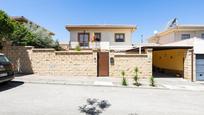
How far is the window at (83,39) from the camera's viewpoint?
82.6 ft

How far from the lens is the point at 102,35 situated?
25.1m

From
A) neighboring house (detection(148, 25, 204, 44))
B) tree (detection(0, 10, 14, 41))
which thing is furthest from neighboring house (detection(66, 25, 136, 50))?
tree (detection(0, 10, 14, 41))

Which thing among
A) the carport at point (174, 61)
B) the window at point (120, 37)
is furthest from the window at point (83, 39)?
the carport at point (174, 61)

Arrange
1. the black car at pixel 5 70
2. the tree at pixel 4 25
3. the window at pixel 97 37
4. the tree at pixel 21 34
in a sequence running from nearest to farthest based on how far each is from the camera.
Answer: the black car at pixel 5 70, the tree at pixel 4 25, the tree at pixel 21 34, the window at pixel 97 37

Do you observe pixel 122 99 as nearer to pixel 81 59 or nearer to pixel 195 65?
pixel 81 59

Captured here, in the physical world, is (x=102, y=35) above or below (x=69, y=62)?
above

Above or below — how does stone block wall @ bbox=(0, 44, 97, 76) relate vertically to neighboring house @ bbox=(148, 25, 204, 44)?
below

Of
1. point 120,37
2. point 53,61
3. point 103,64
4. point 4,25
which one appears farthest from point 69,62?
point 120,37

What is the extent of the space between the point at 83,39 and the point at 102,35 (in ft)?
8.40

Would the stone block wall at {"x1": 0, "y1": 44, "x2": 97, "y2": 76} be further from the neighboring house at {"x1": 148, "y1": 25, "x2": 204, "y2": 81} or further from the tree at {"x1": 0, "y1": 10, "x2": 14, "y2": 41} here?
the neighboring house at {"x1": 148, "y1": 25, "x2": 204, "y2": 81}

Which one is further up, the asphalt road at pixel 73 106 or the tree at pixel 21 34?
the tree at pixel 21 34

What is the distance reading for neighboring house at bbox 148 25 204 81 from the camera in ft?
49.2

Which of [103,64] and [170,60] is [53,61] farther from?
[170,60]

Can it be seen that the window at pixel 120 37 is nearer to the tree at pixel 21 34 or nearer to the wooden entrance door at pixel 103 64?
the tree at pixel 21 34
